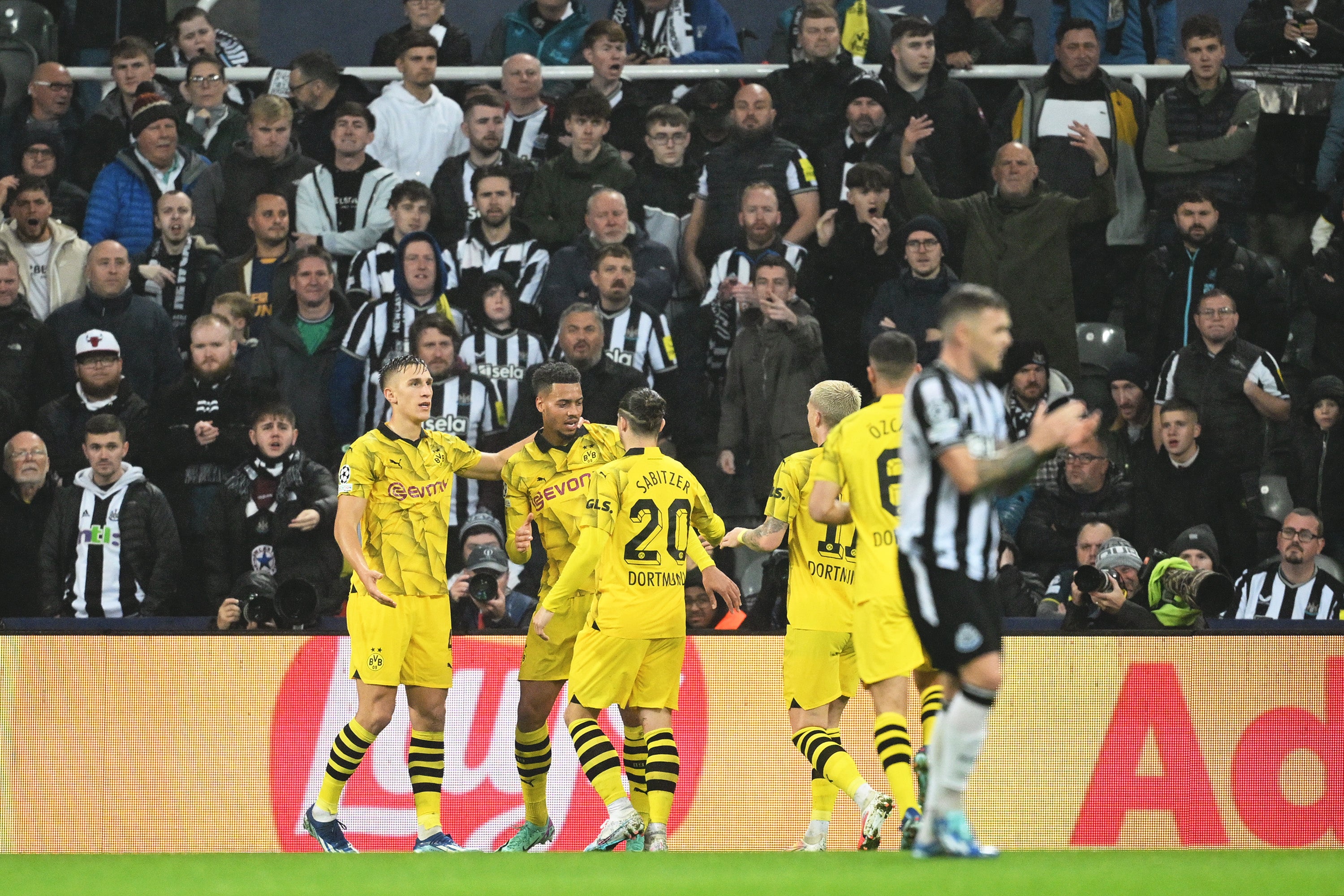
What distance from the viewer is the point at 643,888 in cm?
550

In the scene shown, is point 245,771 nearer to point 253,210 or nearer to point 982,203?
point 253,210

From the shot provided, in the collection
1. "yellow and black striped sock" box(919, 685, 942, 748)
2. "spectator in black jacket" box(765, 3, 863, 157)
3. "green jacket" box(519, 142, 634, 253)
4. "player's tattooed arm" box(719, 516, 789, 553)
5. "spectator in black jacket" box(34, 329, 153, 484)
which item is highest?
"spectator in black jacket" box(765, 3, 863, 157)

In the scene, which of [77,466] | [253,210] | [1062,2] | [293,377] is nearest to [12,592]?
[77,466]

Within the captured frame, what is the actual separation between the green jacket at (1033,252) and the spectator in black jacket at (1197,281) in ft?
1.87

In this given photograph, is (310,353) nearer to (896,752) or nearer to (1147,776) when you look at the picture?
(896,752)

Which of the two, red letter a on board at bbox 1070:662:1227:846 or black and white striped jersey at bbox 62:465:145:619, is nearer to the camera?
red letter a on board at bbox 1070:662:1227:846

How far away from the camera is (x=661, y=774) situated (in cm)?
859

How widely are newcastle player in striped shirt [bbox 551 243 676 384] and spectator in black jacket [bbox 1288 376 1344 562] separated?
173 inches

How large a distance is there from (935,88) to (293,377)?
5393 millimetres

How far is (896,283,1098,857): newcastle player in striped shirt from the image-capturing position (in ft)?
19.5

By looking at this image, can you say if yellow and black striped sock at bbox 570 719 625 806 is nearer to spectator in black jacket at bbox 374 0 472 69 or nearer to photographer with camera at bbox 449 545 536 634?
photographer with camera at bbox 449 545 536 634

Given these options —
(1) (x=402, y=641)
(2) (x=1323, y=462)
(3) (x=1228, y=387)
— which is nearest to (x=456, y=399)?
(1) (x=402, y=641)

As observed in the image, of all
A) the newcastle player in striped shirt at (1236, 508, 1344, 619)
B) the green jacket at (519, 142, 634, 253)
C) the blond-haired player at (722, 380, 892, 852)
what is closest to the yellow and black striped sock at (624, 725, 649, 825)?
the blond-haired player at (722, 380, 892, 852)

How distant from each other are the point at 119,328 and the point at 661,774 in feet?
19.8
